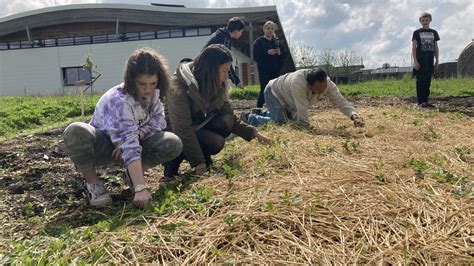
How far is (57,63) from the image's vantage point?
25.2 metres

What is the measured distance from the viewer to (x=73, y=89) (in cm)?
2441

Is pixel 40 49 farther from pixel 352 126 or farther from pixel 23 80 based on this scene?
pixel 352 126

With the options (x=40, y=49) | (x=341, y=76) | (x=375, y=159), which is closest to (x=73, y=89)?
(x=40, y=49)

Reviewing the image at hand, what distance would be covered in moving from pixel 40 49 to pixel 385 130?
81.6 feet

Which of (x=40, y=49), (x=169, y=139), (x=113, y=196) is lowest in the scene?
(x=113, y=196)

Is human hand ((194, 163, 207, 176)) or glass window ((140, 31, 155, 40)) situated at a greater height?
glass window ((140, 31, 155, 40))

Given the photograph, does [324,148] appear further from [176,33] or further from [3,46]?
[3,46]

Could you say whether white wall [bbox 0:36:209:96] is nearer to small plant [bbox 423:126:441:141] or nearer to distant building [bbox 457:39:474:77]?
distant building [bbox 457:39:474:77]

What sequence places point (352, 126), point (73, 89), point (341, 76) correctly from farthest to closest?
→ 1. point (341, 76)
2. point (73, 89)
3. point (352, 126)

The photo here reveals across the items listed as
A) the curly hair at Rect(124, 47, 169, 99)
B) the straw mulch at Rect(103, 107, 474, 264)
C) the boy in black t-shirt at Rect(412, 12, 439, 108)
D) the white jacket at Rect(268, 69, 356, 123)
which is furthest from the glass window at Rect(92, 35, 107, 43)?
the straw mulch at Rect(103, 107, 474, 264)

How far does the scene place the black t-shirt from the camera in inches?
289

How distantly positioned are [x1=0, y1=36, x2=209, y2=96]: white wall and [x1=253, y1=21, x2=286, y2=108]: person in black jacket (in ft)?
56.3

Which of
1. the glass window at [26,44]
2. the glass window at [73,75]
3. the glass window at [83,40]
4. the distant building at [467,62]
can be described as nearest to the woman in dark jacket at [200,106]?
the glass window at [73,75]

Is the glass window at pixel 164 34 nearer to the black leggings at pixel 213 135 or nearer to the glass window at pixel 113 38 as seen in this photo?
the glass window at pixel 113 38
